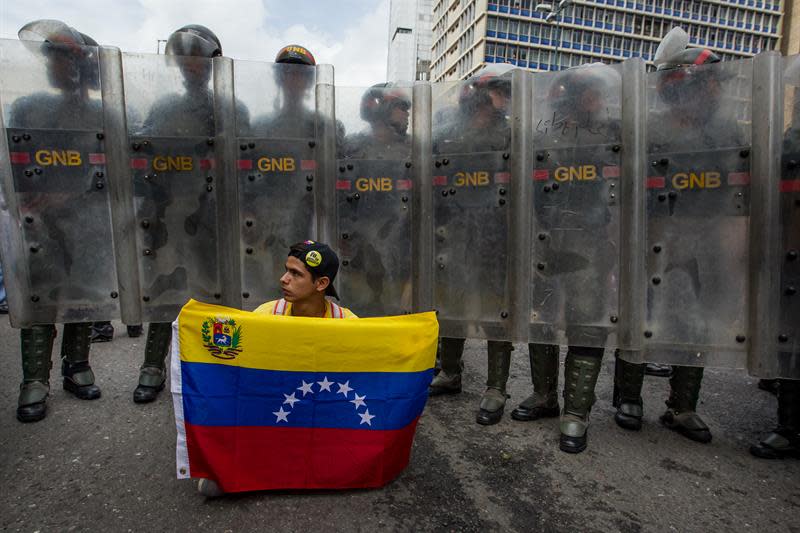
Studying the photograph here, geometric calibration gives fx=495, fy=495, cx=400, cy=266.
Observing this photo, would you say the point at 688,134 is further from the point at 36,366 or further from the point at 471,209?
the point at 36,366

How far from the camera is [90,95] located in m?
3.56

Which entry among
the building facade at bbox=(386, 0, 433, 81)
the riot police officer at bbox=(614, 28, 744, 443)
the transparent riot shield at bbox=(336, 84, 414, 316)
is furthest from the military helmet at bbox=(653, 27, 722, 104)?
the building facade at bbox=(386, 0, 433, 81)

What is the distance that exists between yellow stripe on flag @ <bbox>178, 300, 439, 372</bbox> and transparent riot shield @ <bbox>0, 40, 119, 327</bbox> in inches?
64.5

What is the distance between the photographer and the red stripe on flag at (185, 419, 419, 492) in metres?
2.48

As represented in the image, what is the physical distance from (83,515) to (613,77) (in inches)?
157

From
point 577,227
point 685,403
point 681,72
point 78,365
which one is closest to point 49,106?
point 78,365

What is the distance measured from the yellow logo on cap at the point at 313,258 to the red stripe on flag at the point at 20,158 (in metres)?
2.28

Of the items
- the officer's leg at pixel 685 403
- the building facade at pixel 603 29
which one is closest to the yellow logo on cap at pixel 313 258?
the officer's leg at pixel 685 403

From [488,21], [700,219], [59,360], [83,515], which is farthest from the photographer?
[488,21]

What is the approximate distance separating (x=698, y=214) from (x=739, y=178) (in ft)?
1.02

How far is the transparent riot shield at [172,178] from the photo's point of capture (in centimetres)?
365

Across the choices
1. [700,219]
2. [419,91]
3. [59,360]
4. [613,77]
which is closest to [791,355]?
[700,219]

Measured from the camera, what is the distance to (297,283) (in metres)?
2.83

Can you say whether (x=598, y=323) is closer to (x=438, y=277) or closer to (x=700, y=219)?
(x=700, y=219)
